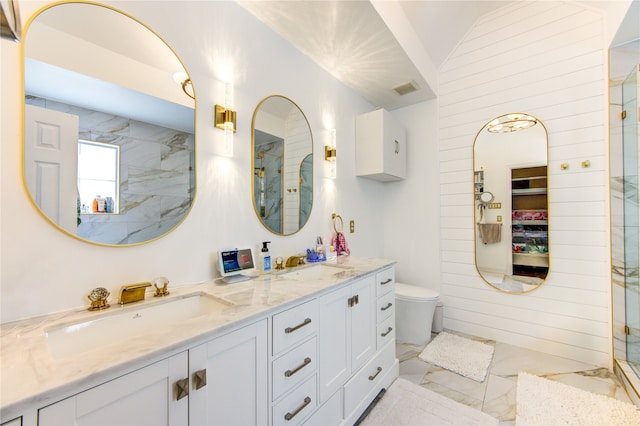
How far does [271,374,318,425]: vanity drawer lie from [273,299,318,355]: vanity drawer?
0.22m

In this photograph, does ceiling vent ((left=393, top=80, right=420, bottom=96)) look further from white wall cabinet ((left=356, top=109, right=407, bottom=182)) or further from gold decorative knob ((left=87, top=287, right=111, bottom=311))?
gold decorative knob ((left=87, top=287, right=111, bottom=311))

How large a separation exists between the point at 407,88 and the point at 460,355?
8.59 feet

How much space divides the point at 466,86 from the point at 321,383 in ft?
10.1

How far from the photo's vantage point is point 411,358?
229 centimetres

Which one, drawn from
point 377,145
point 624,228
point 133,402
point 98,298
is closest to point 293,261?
point 98,298

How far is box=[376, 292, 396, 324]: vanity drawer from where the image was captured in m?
1.83

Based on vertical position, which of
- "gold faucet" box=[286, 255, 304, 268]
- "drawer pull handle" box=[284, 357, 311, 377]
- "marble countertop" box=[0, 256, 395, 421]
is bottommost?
"drawer pull handle" box=[284, 357, 311, 377]

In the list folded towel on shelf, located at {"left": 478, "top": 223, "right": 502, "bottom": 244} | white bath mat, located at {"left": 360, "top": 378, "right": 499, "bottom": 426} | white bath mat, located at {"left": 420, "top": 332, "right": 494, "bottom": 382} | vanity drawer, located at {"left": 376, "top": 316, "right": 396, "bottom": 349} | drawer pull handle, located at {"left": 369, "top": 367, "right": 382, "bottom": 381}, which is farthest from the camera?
folded towel on shelf, located at {"left": 478, "top": 223, "right": 502, "bottom": 244}

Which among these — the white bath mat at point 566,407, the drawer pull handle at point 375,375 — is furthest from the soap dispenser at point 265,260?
the white bath mat at point 566,407

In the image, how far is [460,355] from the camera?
2299 millimetres

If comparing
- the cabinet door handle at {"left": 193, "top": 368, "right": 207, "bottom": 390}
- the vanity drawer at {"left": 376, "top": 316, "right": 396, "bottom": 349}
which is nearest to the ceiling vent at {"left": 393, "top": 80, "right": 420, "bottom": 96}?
the vanity drawer at {"left": 376, "top": 316, "right": 396, "bottom": 349}

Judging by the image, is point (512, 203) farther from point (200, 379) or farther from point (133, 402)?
point (133, 402)

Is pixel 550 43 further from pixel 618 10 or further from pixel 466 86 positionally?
pixel 466 86

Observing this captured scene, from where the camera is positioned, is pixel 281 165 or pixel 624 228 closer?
pixel 281 165
